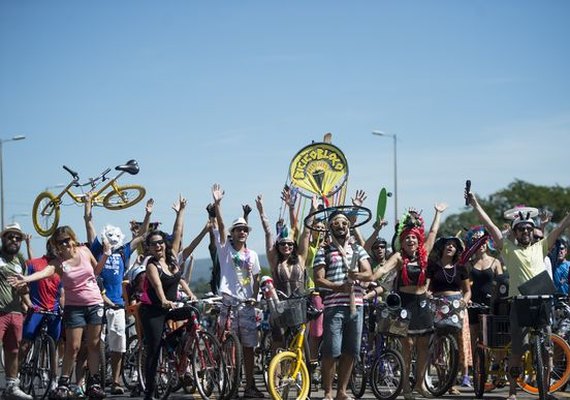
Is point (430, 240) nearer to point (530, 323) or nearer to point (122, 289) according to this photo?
point (530, 323)

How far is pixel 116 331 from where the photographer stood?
526 inches

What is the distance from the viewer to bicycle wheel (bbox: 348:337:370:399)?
12.5 m

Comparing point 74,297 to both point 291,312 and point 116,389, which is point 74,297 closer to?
point 116,389

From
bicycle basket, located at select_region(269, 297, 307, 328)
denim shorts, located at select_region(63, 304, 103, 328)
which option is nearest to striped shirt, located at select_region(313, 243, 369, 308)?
bicycle basket, located at select_region(269, 297, 307, 328)

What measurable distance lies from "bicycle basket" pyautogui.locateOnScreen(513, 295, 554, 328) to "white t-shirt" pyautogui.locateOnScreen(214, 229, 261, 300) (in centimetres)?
328

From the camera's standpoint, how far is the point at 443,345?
12641mm

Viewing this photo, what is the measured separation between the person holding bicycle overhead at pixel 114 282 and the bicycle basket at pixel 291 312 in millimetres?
2700

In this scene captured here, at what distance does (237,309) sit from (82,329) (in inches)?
73.3

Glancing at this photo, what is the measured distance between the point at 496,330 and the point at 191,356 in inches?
140

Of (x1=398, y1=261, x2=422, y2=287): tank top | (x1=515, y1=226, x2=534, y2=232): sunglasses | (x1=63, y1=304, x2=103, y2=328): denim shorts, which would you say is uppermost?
(x1=515, y1=226, x2=534, y2=232): sunglasses

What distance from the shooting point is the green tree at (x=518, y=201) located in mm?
74625

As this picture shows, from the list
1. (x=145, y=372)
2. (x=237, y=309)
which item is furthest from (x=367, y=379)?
(x=145, y=372)

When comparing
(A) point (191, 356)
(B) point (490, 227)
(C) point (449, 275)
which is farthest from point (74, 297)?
(B) point (490, 227)

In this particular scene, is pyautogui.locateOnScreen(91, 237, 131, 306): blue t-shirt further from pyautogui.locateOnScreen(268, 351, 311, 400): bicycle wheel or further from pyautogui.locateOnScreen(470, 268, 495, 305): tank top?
pyautogui.locateOnScreen(470, 268, 495, 305): tank top
